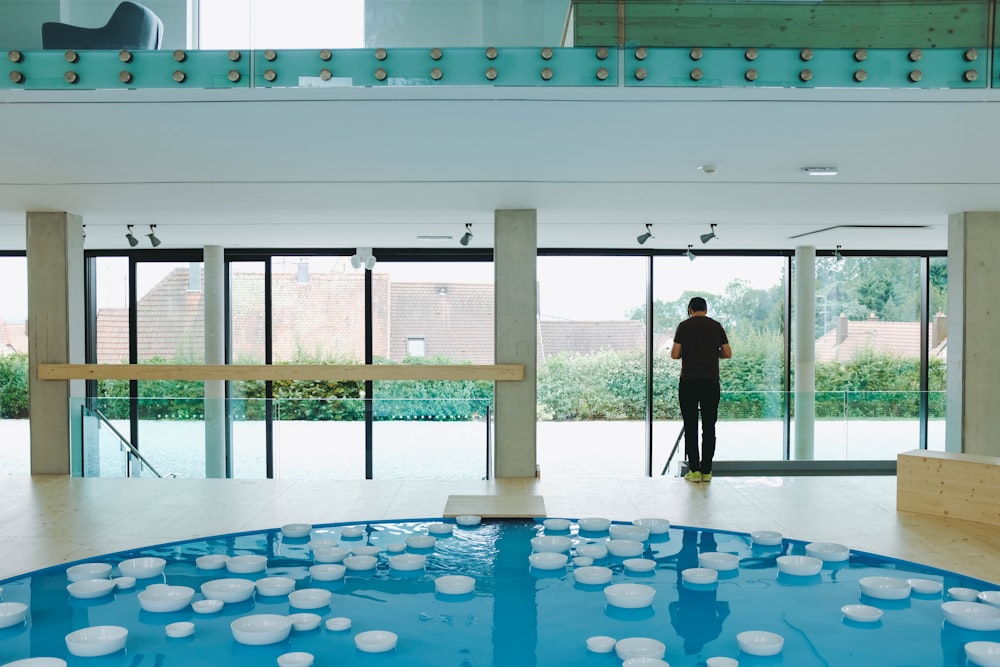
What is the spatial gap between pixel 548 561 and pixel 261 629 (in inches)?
55.3

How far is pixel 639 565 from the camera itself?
409cm

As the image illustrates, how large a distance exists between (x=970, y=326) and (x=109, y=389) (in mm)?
11019

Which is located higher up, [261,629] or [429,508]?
[261,629]

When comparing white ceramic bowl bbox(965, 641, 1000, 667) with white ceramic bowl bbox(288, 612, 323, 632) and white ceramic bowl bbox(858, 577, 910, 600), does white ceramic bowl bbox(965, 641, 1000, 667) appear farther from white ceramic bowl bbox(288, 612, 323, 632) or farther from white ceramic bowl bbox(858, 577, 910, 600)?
white ceramic bowl bbox(288, 612, 323, 632)

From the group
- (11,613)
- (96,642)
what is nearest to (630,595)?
(96,642)

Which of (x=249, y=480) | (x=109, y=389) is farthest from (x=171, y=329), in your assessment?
(x=249, y=480)

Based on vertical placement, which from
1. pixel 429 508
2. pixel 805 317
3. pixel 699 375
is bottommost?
pixel 429 508

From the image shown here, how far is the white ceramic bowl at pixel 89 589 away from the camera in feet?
12.2

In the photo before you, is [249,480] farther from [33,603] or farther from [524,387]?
[33,603]

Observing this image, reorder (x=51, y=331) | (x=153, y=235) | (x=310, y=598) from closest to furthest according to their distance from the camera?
(x=310, y=598)
(x=51, y=331)
(x=153, y=235)

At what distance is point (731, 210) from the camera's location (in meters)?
8.52

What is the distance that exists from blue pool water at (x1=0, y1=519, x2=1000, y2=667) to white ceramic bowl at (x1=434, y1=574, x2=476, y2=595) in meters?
0.04

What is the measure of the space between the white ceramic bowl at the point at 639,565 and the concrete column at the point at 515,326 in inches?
167

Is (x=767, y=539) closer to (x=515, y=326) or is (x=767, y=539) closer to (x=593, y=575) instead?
(x=593, y=575)
